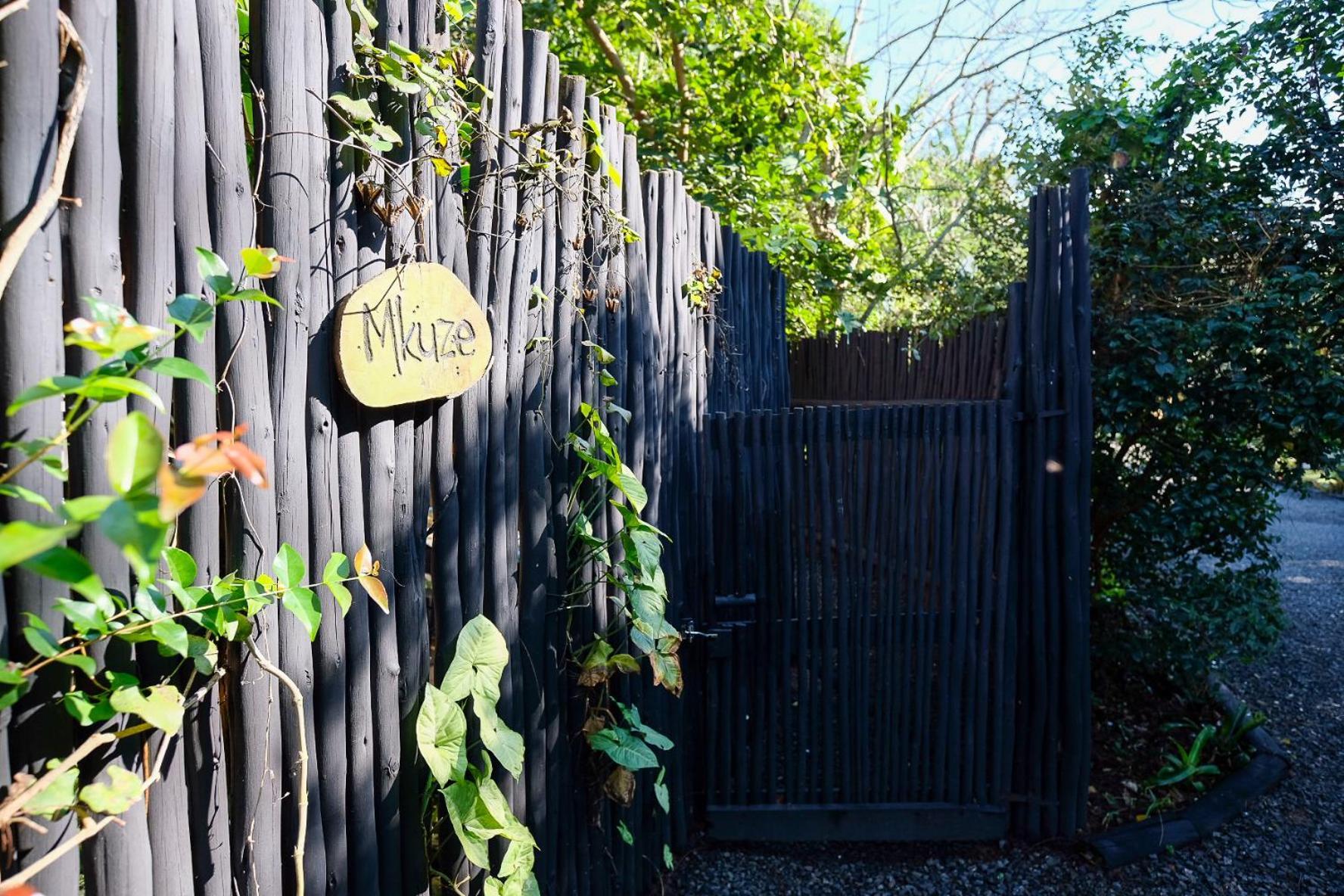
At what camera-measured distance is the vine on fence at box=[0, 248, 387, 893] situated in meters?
0.68

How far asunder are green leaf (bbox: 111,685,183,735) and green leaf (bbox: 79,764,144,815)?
7cm

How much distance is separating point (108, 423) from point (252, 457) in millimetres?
504

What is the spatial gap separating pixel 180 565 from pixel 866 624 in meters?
2.58

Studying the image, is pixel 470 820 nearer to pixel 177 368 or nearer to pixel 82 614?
pixel 82 614

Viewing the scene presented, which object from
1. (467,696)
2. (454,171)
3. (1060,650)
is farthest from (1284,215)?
(467,696)

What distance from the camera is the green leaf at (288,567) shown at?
128cm

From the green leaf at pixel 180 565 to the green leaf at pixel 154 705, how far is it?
14 centimetres

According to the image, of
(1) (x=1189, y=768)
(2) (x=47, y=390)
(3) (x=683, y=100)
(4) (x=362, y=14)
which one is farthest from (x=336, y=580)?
(3) (x=683, y=100)

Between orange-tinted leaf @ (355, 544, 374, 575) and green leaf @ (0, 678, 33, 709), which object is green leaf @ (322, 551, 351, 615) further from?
green leaf @ (0, 678, 33, 709)

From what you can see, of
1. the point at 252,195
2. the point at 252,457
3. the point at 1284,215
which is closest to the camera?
the point at 252,457

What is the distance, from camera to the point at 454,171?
183 cm

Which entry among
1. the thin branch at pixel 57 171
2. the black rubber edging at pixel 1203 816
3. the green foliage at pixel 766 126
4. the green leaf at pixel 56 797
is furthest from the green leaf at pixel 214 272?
the green foliage at pixel 766 126

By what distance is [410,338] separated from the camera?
1.64m

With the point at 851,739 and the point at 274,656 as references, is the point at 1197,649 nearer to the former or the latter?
the point at 851,739
